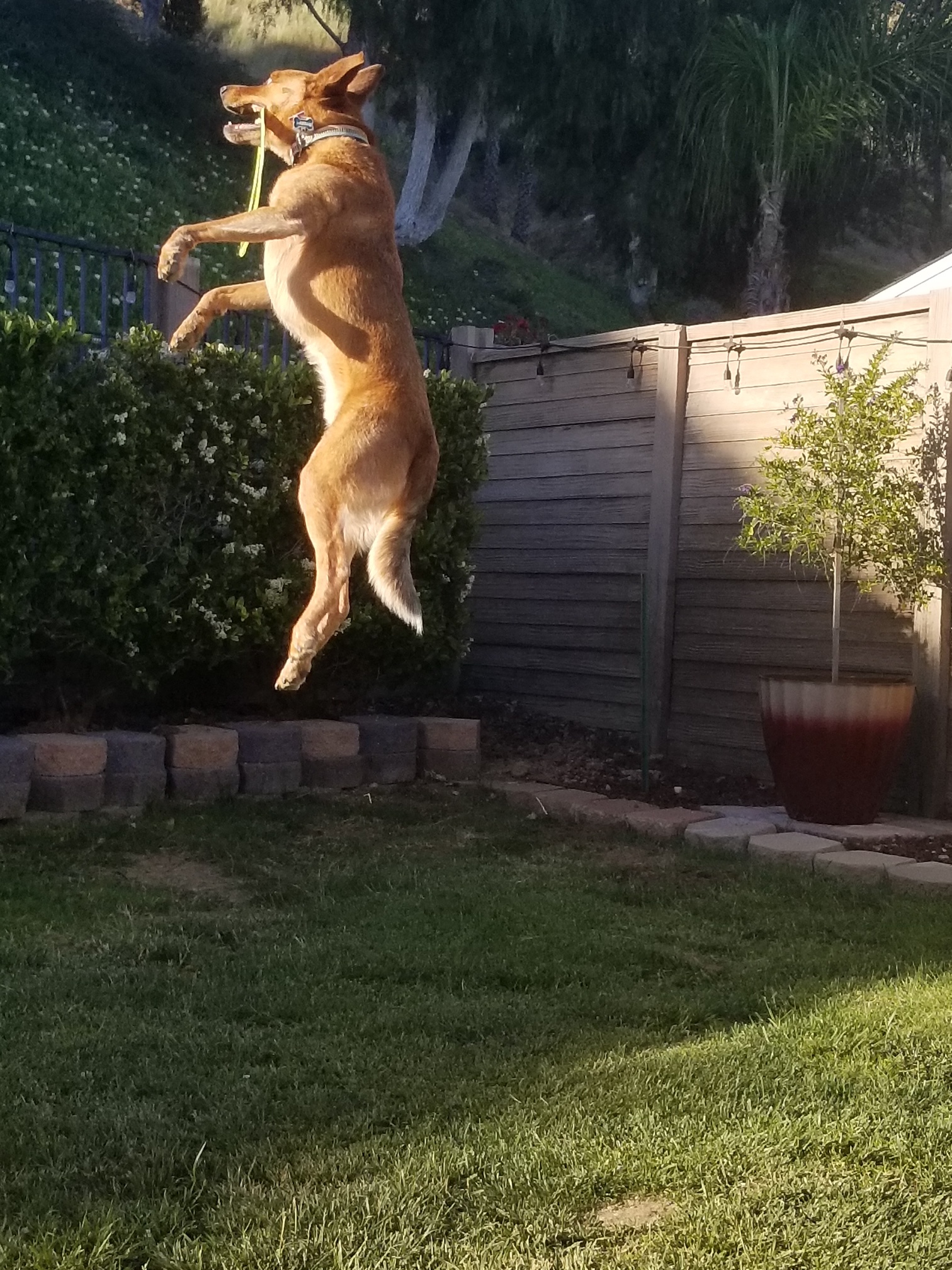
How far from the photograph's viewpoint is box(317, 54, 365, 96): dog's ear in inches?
77.7

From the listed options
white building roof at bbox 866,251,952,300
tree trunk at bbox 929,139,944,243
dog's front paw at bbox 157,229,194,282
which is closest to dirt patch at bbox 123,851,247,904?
dog's front paw at bbox 157,229,194,282

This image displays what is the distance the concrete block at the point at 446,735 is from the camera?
6.37 m

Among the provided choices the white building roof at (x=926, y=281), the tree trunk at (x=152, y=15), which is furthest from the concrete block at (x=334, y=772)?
the tree trunk at (x=152, y=15)

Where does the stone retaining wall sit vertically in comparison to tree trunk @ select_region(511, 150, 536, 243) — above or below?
below

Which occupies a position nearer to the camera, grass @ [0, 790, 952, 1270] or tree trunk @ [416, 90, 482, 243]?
grass @ [0, 790, 952, 1270]

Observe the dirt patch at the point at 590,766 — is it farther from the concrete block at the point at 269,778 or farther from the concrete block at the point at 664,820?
the concrete block at the point at 269,778

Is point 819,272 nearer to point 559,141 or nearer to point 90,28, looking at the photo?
point 559,141

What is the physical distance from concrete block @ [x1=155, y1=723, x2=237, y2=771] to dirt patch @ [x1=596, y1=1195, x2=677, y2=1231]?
11.9 feet

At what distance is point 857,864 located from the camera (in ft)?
15.7

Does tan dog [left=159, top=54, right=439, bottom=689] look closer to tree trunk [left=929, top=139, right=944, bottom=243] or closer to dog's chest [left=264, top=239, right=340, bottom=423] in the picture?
dog's chest [left=264, top=239, right=340, bottom=423]

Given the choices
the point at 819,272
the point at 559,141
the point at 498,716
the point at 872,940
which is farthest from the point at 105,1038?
the point at 819,272

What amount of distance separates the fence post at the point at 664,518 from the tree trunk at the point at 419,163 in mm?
14036

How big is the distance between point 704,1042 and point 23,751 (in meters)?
3.10

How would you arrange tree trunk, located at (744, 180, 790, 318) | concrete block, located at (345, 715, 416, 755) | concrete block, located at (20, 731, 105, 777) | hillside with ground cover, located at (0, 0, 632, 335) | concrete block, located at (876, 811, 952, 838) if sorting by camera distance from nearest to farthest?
1. concrete block, located at (20, 731, 105, 777)
2. concrete block, located at (876, 811, 952, 838)
3. concrete block, located at (345, 715, 416, 755)
4. hillside with ground cover, located at (0, 0, 632, 335)
5. tree trunk, located at (744, 180, 790, 318)
